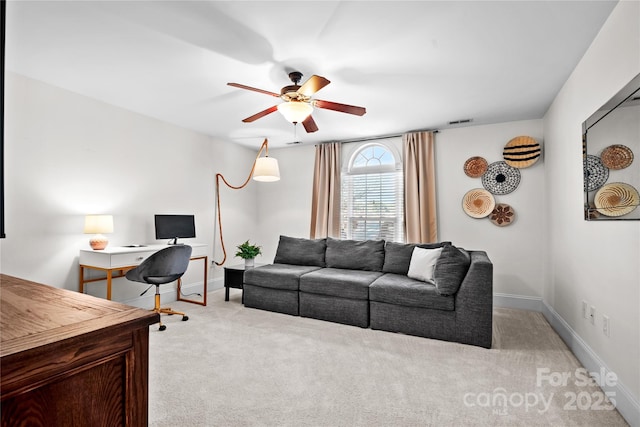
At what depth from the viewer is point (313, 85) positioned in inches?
99.7

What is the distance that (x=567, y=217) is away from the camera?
309cm

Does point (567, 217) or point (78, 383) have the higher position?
point (567, 217)

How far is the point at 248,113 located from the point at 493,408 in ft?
12.1

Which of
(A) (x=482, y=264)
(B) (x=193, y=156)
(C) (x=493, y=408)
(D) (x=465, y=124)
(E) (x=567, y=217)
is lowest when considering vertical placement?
(C) (x=493, y=408)

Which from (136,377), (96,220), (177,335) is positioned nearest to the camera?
(136,377)

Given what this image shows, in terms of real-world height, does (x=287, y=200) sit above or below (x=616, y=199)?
above

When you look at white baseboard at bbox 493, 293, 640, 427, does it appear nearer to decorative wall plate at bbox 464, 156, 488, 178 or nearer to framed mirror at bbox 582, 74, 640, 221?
framed mirror at bbox 582, 74, 640, 221

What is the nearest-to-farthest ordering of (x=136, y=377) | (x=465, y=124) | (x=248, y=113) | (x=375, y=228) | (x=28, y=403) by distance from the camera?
1. (x=28, y=403)
2. (x=136, y=377)
3. (x=248, y=113)
4. (x=465, y=124)
5. (x=375, y=228)

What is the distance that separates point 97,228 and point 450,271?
11.5 feet

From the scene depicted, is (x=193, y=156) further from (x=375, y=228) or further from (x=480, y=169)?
(x=480, y=169)

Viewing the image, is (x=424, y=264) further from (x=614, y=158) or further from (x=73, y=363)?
(x=73, y=363)

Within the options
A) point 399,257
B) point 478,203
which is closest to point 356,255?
point 399,257

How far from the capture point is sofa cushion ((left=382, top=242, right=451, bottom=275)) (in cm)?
392

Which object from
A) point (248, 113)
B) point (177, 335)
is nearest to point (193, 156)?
point (248, 113)
